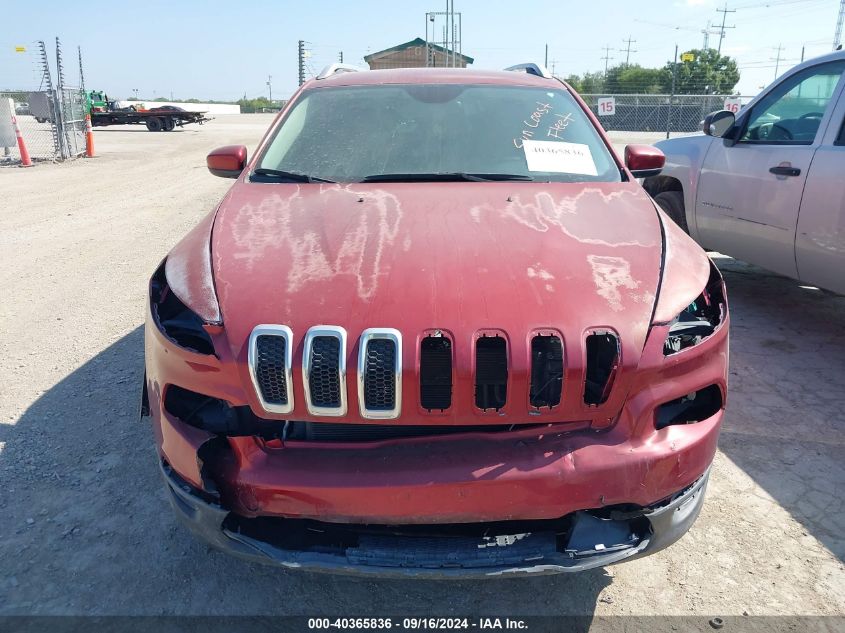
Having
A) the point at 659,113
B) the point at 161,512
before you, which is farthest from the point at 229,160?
the point at 659,113

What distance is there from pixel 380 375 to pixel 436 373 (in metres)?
0.16

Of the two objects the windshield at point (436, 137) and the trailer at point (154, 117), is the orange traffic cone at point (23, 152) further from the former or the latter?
the trailer at point (154, 117)

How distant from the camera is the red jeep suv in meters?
1.80

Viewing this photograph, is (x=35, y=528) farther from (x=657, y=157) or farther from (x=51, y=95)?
(x=51, y=95)

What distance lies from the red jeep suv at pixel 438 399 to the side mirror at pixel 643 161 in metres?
1.41

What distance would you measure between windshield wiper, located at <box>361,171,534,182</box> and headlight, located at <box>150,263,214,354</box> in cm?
104

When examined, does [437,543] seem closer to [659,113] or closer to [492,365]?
[492,365]

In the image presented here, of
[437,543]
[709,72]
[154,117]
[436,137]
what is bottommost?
[437,543]

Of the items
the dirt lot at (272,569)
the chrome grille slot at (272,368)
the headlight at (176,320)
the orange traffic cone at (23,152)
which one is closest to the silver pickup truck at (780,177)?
the dirt lot at (272,569)

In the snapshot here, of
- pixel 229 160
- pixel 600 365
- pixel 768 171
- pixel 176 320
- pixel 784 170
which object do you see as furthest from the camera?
pixel 768 171

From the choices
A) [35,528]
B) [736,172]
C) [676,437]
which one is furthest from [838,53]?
[35,528]

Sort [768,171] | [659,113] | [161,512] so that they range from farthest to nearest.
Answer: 1. [659,113]
2. [768,171]
3. [161,512]

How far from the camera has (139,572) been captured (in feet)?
7.86

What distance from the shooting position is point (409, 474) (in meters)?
1.80
